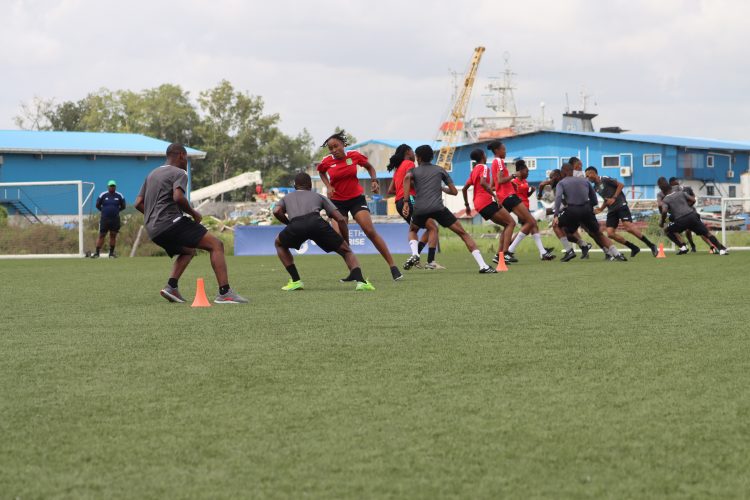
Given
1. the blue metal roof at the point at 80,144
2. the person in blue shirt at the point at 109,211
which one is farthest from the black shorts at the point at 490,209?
the blue metal roof at the point at 80,144

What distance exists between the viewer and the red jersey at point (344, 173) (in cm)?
1561

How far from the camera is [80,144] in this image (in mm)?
61062

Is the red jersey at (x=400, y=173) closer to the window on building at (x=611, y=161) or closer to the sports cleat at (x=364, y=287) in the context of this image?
the sports cleat at (x=364, y=287)

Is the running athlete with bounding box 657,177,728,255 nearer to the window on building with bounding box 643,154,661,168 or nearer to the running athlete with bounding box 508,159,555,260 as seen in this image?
the running athlete with bounding box 508,159,555,260

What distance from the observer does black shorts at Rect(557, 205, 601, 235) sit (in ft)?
67.2

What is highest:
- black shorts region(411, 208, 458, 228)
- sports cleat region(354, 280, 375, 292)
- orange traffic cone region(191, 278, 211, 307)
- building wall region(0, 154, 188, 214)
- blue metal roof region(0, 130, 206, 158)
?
blue metal roof region(0, 130, 206, 158)

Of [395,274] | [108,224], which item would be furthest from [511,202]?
[108,224]

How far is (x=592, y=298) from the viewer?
456 inches

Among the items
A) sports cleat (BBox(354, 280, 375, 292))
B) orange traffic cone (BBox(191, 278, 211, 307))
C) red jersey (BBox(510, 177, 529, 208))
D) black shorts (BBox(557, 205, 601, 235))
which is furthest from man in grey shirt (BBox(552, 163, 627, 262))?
orange traffic cone (BBox(191, 278, 211, 307))

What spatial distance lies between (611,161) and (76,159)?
3927 cm

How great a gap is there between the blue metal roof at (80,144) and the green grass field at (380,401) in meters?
49.4

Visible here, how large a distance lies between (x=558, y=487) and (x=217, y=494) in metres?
1.16

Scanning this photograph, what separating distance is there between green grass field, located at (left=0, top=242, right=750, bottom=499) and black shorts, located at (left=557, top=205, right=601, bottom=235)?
9.63 meters

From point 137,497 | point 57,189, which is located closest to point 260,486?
point 137,497
